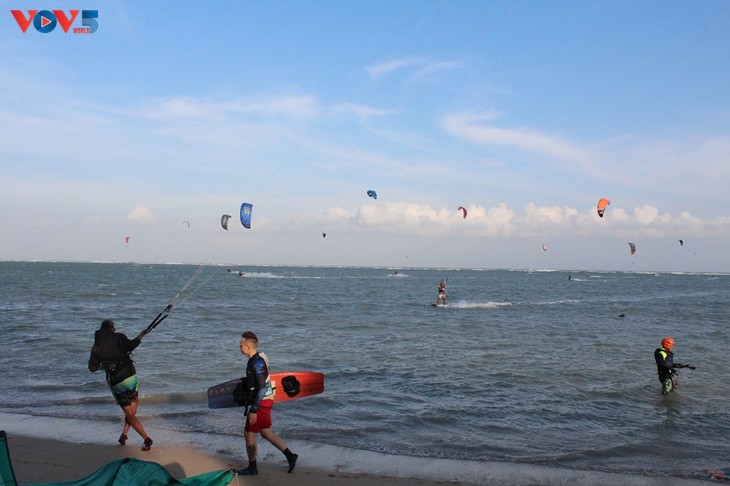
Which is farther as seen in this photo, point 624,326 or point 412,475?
point 624,326

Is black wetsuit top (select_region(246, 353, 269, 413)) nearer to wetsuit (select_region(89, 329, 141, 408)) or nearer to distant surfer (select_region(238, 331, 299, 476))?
distant surfer (select_region(238, 331, 299, 476))

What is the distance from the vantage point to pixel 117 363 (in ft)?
22.0

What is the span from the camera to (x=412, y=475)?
21.1ft

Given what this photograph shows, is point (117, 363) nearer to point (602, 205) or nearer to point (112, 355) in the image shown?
point (112, 355)

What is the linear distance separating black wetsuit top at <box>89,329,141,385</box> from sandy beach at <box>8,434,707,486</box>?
2.96 feet

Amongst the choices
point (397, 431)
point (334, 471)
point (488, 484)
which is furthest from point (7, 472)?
point (397, 431)

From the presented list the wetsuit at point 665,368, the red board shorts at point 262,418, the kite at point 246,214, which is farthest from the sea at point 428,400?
the kite at point 246,214

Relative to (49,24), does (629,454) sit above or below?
below

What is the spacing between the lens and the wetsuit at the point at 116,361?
6641mm

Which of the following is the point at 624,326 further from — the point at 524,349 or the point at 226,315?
the point at 226,315

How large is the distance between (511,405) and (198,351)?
8927 millimetres

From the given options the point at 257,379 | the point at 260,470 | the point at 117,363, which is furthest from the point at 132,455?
the point at 257,379

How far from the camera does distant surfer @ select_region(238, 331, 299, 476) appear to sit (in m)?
5.92

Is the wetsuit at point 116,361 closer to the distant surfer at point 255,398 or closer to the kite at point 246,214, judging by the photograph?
the distant surfer at point 255,398
